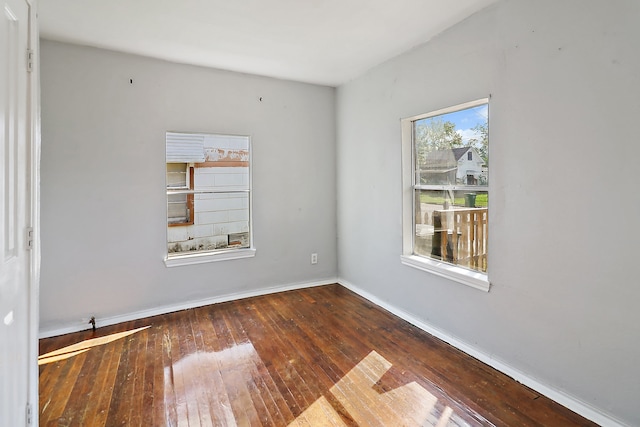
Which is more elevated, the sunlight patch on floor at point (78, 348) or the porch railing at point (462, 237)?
the porch railing at point (462, 237)

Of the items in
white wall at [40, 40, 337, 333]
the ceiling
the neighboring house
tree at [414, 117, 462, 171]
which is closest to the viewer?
the ceiling

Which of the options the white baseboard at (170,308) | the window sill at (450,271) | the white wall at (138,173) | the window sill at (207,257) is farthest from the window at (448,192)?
the window sill at (207,257)

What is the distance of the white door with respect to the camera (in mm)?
1172

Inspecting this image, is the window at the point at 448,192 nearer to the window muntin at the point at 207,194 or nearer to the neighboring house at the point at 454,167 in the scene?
the neighboring house at the point at 454,167

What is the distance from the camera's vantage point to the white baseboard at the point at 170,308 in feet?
9.66

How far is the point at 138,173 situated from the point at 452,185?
294 centimetres

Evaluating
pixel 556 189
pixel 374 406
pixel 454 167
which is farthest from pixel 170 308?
pixel 556 189

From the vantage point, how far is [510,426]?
1782 millimetres

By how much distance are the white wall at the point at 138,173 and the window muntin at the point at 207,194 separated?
0.12 meters

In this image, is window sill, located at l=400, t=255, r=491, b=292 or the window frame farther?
the window frame

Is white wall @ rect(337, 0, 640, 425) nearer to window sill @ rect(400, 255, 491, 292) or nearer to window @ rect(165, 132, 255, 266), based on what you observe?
window sill @ rect(400, 255, 491, 292)

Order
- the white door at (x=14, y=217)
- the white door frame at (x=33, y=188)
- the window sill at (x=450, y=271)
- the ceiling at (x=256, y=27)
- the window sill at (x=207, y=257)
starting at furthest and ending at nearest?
the window sill at (x=207, y=257) < the window sill at (x=450, y=271) < the ceiling at (x=256, y=27) < the white door frame at (x=33, y=188) < the white door at (x=14, y=217)

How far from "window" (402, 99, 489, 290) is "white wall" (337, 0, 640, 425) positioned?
145mm

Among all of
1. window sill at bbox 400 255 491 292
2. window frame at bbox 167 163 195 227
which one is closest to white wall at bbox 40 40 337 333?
window frame at bbox 167 163 195 227
